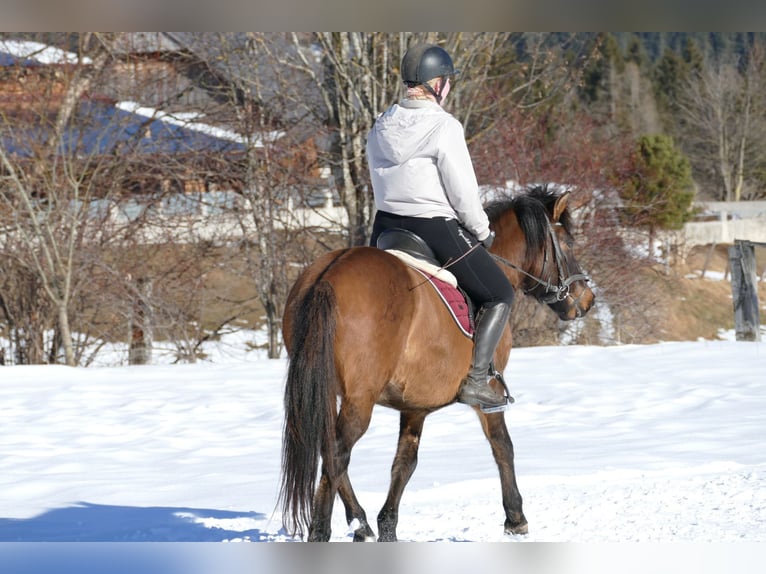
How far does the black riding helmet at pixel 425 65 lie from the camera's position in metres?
4.69

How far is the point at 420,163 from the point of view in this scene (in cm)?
464

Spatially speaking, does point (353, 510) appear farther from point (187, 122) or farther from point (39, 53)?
point (39, 53)

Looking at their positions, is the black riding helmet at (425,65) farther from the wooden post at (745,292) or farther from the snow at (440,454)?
the wooden post at (745,292)

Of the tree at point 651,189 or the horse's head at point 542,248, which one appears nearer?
the horse's head at point 542,248

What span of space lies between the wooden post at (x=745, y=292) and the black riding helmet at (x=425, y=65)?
795cm

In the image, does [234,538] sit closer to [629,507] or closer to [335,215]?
[629,507]

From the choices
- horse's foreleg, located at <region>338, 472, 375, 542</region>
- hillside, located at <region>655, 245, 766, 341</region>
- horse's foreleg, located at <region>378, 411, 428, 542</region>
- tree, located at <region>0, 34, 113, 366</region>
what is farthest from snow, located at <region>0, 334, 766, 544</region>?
hillside, located at <region>655, 245, 766, 341</region>

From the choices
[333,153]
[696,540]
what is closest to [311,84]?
[333,153]

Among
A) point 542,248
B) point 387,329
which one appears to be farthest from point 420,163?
point 542,248

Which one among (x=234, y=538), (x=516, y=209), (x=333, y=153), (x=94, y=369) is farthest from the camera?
(x=333, y=153)

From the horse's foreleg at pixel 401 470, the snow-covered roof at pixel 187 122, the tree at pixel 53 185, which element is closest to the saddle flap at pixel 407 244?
the horse's foreleg at pixel 401 470

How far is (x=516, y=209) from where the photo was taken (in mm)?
5438

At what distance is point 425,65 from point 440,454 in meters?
3.48

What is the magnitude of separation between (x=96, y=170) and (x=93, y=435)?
7.02m
